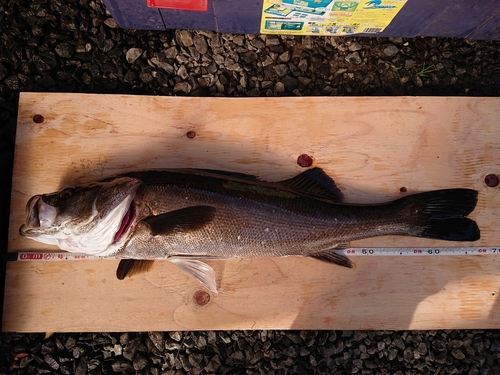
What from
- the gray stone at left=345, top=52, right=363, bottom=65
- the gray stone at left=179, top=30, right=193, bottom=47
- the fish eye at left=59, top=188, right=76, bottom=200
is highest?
the gray stone at left=345, top=52, right=363, bottom=65

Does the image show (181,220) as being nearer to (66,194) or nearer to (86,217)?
(86,217)

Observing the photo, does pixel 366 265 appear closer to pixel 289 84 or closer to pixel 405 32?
pixel 289 84

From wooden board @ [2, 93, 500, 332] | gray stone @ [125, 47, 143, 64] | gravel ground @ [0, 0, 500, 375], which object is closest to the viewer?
wooden board @ [2, 93, 500, 332]

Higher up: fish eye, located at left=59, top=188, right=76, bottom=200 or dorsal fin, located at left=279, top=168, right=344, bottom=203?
dorsal fin, located at left=279, top=168, right=344, bottom=203

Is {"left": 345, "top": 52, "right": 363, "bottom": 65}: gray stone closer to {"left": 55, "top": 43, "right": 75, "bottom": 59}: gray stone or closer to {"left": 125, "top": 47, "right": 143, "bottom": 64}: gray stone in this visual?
{"left": 125, "top": 47, "right": 143, "bottom": 64}: gray stone

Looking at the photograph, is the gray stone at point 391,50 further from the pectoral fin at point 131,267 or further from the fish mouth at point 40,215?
the fish mouth at point 40,215

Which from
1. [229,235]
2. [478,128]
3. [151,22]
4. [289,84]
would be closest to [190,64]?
[151,22]

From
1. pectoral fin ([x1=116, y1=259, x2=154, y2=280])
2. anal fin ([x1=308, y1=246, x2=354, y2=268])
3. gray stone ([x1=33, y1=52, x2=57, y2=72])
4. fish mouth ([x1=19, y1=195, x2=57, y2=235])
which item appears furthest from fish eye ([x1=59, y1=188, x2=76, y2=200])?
anal fin ([x1=308, y1=246, x2=354, y2=268])
